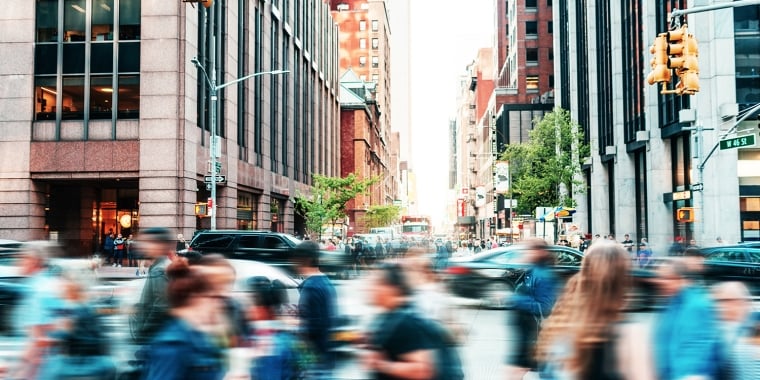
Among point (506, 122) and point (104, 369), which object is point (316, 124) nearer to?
point (506, 122)

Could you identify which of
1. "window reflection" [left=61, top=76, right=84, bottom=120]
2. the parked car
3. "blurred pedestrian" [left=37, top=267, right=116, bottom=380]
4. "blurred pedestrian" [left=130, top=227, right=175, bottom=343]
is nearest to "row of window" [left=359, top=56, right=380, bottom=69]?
"window reflection" [left=61, top=76, right=84, bottom=120]

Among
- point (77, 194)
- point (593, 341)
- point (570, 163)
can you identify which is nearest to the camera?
point (593, 341)

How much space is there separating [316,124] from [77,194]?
3314 centimetres

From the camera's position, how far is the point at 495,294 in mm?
18797

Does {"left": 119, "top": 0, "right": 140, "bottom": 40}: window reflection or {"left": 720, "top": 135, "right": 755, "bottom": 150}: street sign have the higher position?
{"left": 119, "top": 0, "right": 140, "bottom": 40}: window reflection

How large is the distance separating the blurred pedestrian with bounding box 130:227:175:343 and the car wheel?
1198cm

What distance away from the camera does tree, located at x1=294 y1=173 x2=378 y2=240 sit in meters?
53.3

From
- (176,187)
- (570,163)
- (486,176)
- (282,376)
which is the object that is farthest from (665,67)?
(486,176)

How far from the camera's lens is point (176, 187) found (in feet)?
103

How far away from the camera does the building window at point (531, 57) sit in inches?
3536

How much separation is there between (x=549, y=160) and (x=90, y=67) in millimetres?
30374

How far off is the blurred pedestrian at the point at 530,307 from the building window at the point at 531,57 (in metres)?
84.5

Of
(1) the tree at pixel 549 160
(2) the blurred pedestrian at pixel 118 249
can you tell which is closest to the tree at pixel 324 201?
(1) the tree at pixel 549 160

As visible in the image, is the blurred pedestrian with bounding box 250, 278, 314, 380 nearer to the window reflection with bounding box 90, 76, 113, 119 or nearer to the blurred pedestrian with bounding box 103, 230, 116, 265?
the window reflection with bounding box 90, 76, 113, 119
